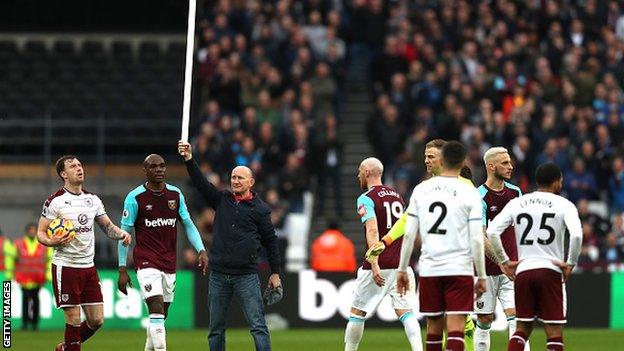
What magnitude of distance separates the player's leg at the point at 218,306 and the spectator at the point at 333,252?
10261 millimetres

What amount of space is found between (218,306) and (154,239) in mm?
1437

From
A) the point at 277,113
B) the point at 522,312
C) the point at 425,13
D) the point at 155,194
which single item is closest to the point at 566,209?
the point at 522,312

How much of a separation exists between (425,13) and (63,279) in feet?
56.9

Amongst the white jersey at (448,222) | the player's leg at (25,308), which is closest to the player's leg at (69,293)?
the white jersey at (448,222)

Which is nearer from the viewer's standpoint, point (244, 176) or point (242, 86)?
point (244, 176)

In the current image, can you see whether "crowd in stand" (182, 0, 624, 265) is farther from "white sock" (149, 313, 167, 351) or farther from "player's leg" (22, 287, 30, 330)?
"white sock" (149, 313, 167, 351)

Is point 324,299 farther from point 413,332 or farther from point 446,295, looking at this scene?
point 446,295

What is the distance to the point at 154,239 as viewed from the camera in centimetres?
1698

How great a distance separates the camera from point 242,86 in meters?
31.4

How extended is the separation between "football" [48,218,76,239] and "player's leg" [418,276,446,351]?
454 centimetres

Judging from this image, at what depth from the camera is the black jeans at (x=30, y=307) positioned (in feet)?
85.8

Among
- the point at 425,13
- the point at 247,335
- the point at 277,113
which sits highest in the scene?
the point at 425,13

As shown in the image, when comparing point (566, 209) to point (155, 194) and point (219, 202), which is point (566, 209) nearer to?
point (219, 202)

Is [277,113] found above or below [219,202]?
above
